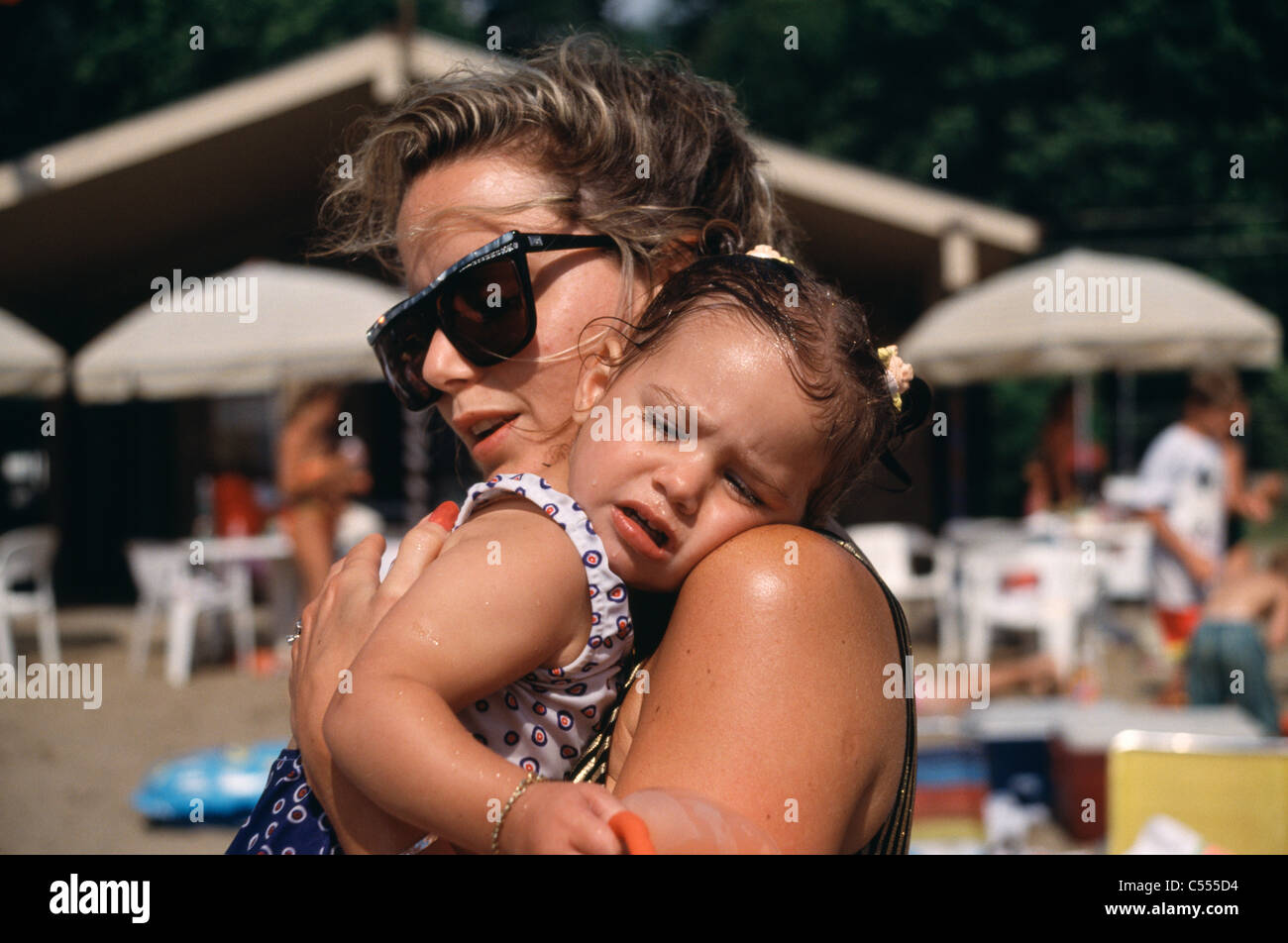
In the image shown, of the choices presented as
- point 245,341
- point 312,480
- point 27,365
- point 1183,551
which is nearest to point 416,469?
point 245,341

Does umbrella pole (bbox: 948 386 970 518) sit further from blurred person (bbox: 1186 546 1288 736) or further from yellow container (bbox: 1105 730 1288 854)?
yellow container (bbox: 1105 730 1288 854)

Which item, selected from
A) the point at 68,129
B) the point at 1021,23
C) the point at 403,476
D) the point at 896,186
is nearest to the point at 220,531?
the point at 403,476

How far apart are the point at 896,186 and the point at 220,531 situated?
6.70 m

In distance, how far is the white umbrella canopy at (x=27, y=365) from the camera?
9.79m

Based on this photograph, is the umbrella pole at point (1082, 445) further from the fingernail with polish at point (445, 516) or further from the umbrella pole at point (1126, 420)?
the umbrella pole at point (1126, 420)

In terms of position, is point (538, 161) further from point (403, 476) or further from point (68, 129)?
point (68, 129)

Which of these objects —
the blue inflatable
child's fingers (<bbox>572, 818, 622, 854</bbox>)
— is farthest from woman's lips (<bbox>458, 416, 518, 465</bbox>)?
the blue inflatable

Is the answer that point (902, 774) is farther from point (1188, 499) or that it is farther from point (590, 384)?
point (1188, 499)

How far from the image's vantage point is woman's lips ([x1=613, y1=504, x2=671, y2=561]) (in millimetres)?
1254

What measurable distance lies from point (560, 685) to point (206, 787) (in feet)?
17.6

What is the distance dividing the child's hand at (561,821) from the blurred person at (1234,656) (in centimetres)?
580

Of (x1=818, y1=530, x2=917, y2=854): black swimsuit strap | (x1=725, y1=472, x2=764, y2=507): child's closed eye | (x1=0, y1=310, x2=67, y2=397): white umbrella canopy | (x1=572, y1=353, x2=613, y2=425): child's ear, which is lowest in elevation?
(x1=818, y1=530, x2=917, y2=854): black swimsuit strap

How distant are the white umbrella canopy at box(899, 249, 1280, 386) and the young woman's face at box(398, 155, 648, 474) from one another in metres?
8.05

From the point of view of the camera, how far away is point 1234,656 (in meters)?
6.00
